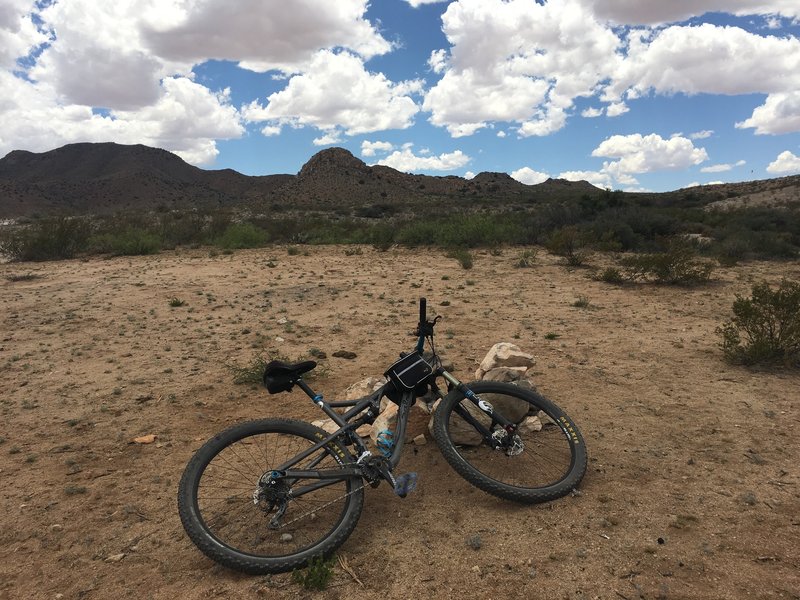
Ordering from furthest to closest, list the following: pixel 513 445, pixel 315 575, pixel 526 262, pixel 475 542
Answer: pixel 526 262 → pixel 513 445 → pixel 475 542 → pixel 315 575

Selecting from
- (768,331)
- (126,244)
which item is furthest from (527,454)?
(126,244)

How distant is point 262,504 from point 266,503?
6 cm

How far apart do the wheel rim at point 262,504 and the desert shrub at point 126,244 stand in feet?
56.8

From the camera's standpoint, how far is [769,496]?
3211mm

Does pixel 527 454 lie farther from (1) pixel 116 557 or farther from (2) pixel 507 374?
(1) pixel 116 557

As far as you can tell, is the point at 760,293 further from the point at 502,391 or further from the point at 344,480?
the point at 344,480

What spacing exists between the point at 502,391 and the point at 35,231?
2105 centimetres

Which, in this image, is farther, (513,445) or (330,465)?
(513,445)

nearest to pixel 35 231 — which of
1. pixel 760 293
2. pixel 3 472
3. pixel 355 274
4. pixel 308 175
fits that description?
pixel 355 274

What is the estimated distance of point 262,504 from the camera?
2984 millimetres

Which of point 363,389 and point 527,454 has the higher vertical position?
point 363,389

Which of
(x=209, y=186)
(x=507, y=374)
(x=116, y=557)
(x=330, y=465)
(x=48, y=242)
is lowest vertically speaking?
(x=116, y=557)

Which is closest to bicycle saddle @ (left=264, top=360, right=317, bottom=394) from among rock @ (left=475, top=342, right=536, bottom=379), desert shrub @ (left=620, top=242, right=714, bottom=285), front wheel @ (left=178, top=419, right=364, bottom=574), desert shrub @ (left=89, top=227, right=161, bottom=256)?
front wheel @ (left=178, top=419, right=364, bottom=574)

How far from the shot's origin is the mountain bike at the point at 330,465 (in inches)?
112
